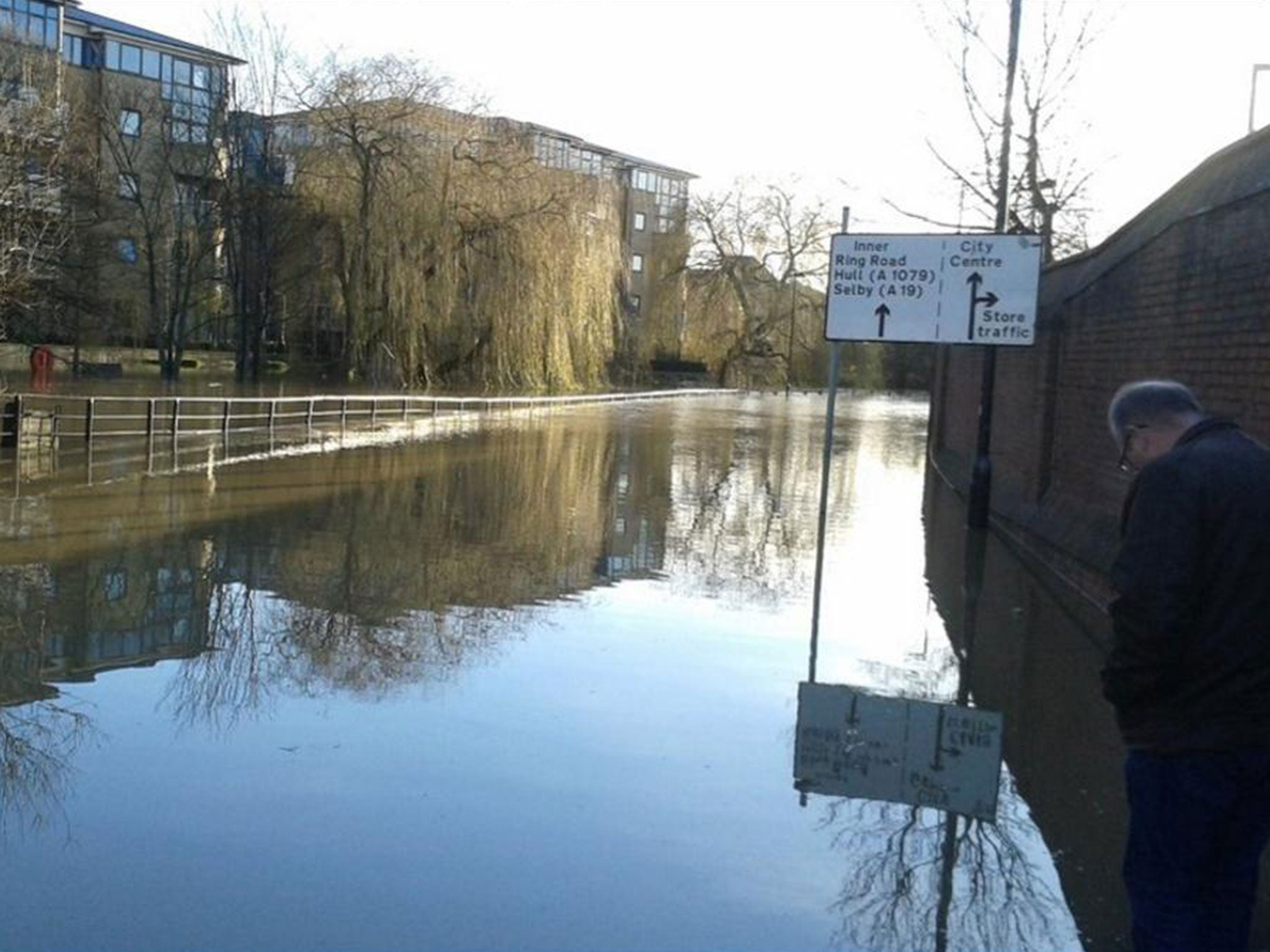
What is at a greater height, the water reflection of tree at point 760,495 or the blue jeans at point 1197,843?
the blue jeans at point 1197,843

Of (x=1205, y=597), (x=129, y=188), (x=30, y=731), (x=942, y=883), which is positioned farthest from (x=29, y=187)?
(x=1205, y=597)

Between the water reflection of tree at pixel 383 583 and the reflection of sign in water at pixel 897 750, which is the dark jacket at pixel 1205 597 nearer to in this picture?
the reflection of sign in water at pixel 897 750

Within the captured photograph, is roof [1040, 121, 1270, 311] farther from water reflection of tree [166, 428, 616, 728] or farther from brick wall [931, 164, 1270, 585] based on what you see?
water reflection of tree [166, 428, 616, 728]

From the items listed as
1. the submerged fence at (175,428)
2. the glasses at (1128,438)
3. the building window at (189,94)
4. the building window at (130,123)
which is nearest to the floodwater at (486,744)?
the glasses at (1128,438)

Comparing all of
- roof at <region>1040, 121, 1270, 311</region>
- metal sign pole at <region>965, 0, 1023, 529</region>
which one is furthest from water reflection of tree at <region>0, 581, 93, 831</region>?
metal sign pole at <region>965, 0, 1023, 529</region>

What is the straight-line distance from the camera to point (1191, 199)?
1022 cm

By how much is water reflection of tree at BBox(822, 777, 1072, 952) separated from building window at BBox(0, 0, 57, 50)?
5217cm

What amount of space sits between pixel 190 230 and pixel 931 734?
4916 cm

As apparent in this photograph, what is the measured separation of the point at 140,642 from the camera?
900 centimetres

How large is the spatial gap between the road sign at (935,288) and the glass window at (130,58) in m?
54.5

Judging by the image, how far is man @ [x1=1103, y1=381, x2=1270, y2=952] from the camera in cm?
364

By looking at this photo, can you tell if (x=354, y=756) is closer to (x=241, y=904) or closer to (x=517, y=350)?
(x=241, y=904)

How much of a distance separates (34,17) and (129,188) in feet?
30.6

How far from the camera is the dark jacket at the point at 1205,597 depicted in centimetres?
364
